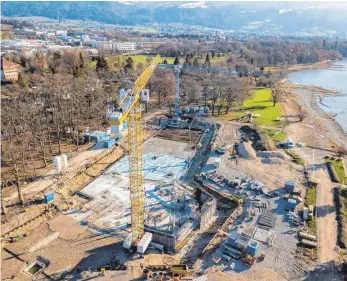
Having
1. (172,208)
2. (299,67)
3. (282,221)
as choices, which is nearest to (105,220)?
(172,208)

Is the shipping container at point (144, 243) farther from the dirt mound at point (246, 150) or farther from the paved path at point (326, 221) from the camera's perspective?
the dirt mound at point (246, 150)

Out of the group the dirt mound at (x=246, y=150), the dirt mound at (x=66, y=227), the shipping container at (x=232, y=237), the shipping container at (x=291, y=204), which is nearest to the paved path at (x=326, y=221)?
the shipping container at (x=291, y=204)

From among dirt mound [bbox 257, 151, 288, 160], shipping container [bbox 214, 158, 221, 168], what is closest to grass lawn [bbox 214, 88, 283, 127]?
dirt mound [bbox 257, 151, 288, 160]

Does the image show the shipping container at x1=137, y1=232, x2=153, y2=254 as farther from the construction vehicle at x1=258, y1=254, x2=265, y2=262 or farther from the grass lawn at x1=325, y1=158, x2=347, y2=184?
the grass lawn at x1=325, y1=158, x2=347, y2=184

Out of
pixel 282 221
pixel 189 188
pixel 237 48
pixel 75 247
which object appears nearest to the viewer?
pixel 75 247

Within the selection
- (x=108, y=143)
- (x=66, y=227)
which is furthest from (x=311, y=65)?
(x=66, y=227)

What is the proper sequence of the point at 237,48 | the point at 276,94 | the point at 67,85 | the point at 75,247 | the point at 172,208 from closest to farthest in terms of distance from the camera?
the point at 75,247 → the point at 172,208 → the point at 67,85 → the point at 276,94 → the point at 237,48

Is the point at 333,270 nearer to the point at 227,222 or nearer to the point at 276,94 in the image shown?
the point at 227,222
